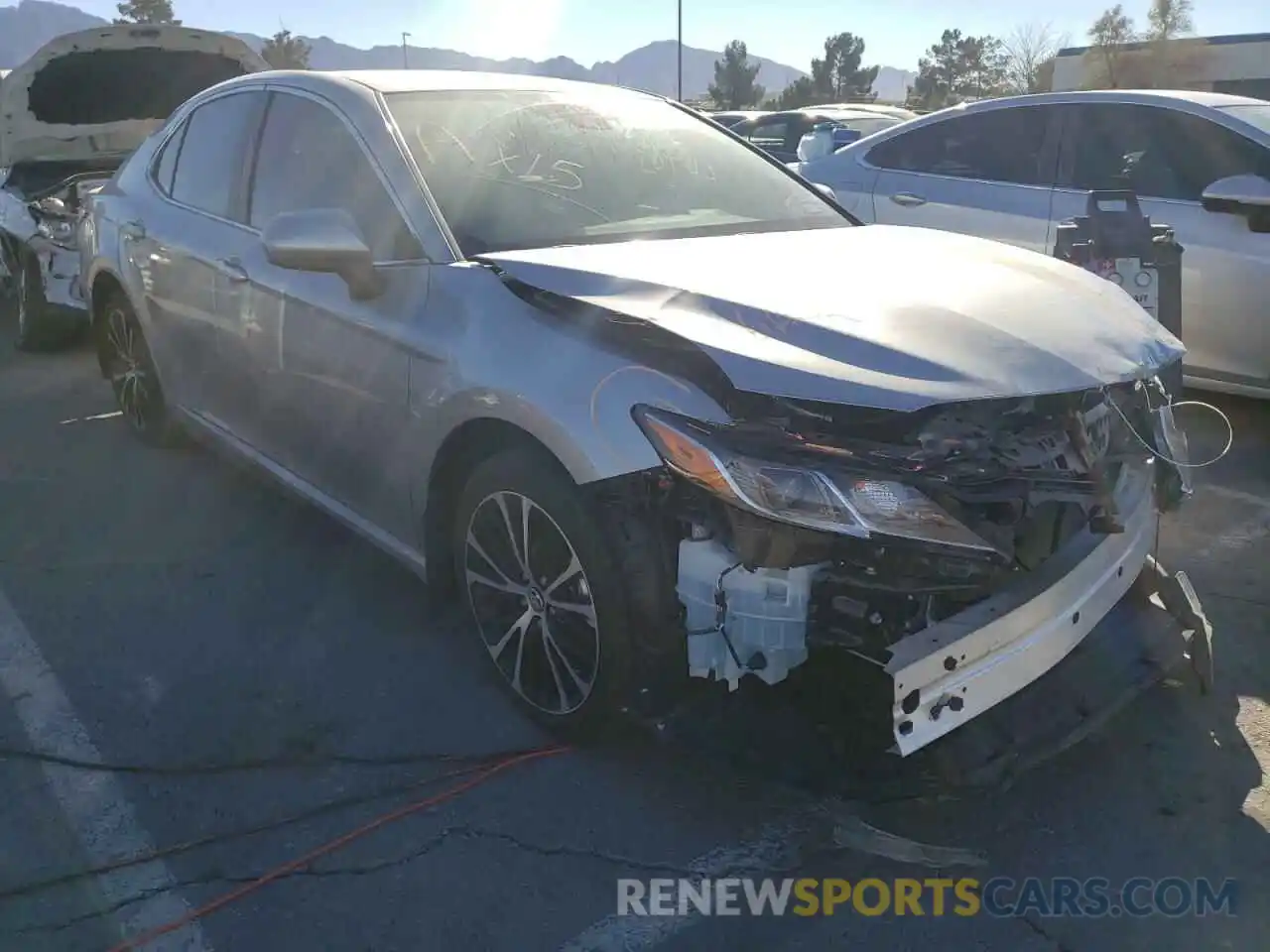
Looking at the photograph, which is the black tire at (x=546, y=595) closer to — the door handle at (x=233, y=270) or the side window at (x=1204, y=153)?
the door handle at (x=233, y=270)

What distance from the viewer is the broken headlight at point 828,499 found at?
7.61ft

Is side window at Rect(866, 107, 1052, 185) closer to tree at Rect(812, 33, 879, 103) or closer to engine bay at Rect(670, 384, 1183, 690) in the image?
engine bay at Rect(670, 384, 1183, 690)

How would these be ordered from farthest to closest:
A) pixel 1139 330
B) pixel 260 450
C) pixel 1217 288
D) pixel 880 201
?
pixel 880 201 < pixel 1217 288 < pixel 260 450 < pixel 1139 330

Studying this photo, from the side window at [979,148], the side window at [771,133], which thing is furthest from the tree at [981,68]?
the side window at [979,148]

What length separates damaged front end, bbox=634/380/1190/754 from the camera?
2330 millimetres

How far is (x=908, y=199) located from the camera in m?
6.32

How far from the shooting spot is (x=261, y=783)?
2938 mm

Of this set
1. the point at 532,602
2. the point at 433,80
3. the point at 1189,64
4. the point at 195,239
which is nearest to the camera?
the point at 532,602

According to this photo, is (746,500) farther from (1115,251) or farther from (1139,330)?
(1115,251)

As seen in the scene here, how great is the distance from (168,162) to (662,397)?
336 cm

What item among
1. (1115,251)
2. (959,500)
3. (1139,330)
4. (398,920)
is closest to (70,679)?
(398,920)

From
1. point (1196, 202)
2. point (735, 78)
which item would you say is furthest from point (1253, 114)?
point (735, 78)

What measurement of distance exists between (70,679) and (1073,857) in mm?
2880

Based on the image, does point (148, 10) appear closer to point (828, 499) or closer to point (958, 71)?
point (958, 71)
